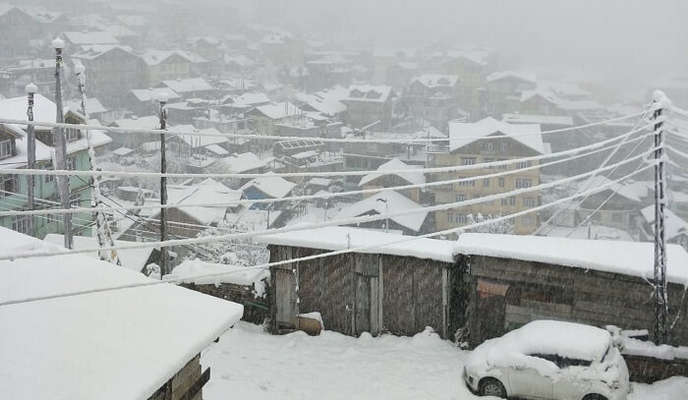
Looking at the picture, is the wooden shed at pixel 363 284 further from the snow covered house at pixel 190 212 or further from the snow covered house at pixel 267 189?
the snow covered house at pixel 267 189

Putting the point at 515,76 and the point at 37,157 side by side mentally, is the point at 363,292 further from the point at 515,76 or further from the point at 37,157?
the point at 515,76

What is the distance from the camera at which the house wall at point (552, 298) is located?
3.83 metres

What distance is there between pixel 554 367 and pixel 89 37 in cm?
1796

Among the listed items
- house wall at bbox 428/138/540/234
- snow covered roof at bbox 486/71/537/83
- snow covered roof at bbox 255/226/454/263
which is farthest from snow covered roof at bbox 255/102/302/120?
snow covered roof at bbox 255/226/454/263

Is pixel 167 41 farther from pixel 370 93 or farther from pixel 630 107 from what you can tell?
pixel 630 107

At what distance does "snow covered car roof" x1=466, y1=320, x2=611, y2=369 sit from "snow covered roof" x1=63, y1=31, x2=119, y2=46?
1656 cm

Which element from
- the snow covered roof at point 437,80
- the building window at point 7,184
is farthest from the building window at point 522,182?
the snow covered roof at point 437,80

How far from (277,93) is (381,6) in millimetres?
5388

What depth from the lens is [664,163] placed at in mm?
3172

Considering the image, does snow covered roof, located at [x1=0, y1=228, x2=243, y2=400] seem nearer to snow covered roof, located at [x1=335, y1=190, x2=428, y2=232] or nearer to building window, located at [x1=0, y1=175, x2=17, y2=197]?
building window, located at [x1=0, y1=175, x2=17, y2=197]

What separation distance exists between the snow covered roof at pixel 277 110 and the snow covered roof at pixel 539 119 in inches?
251

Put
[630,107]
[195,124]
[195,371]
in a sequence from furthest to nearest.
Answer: [195,124], [630,107], [195,371]

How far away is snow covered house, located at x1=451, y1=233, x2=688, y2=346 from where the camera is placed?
12.5 feet

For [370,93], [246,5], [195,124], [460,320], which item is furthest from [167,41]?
[460,320]
